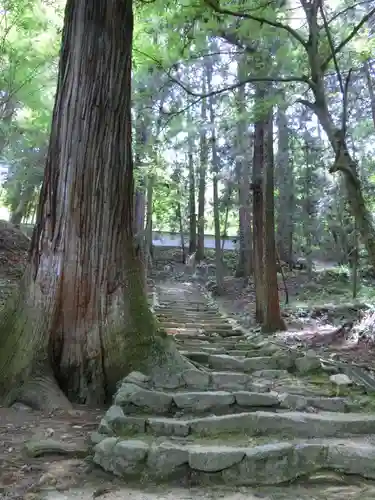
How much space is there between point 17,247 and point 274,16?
10158 millimetres

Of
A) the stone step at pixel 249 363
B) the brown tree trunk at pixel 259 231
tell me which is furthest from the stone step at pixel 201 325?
the stone step at pixel 249 363

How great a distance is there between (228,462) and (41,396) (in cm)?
182

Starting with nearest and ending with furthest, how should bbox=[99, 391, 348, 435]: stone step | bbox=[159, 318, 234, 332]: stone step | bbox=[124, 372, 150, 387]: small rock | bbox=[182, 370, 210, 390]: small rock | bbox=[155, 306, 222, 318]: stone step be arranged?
bbox=[99, 391, 348, 435]: stone step
bbox=[124, 372, 150, 387]: small rock
bbox=[182, 370, 210, 390]: small rock
bbox=[159, 318, 234, 332]: stone step
bbox=[155, 306, 222, 318]: stone step

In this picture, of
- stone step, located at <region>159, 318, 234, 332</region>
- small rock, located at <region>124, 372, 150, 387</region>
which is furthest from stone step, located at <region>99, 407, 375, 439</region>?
stone step, located at <region>159, 318, 234, 332</region>

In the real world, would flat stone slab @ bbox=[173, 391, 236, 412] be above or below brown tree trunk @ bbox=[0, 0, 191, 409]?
below

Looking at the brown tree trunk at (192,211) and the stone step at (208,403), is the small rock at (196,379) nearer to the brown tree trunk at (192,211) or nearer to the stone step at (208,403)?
the stone step at (208,403)

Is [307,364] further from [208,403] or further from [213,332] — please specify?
[213,332]

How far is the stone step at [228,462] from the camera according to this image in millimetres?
2943

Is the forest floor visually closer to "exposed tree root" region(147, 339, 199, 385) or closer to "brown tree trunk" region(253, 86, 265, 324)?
"exposed tree root" region(147, 339, 199, 385)

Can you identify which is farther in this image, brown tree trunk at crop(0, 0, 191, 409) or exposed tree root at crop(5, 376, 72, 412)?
brown tree trunk at crop(0, 0, 191, 409)

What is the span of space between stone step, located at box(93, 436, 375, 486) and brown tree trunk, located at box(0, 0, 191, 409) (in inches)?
49.8

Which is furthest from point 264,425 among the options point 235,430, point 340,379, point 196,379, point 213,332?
point 213,332

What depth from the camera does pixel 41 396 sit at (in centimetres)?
398

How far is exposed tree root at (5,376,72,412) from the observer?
396cm
